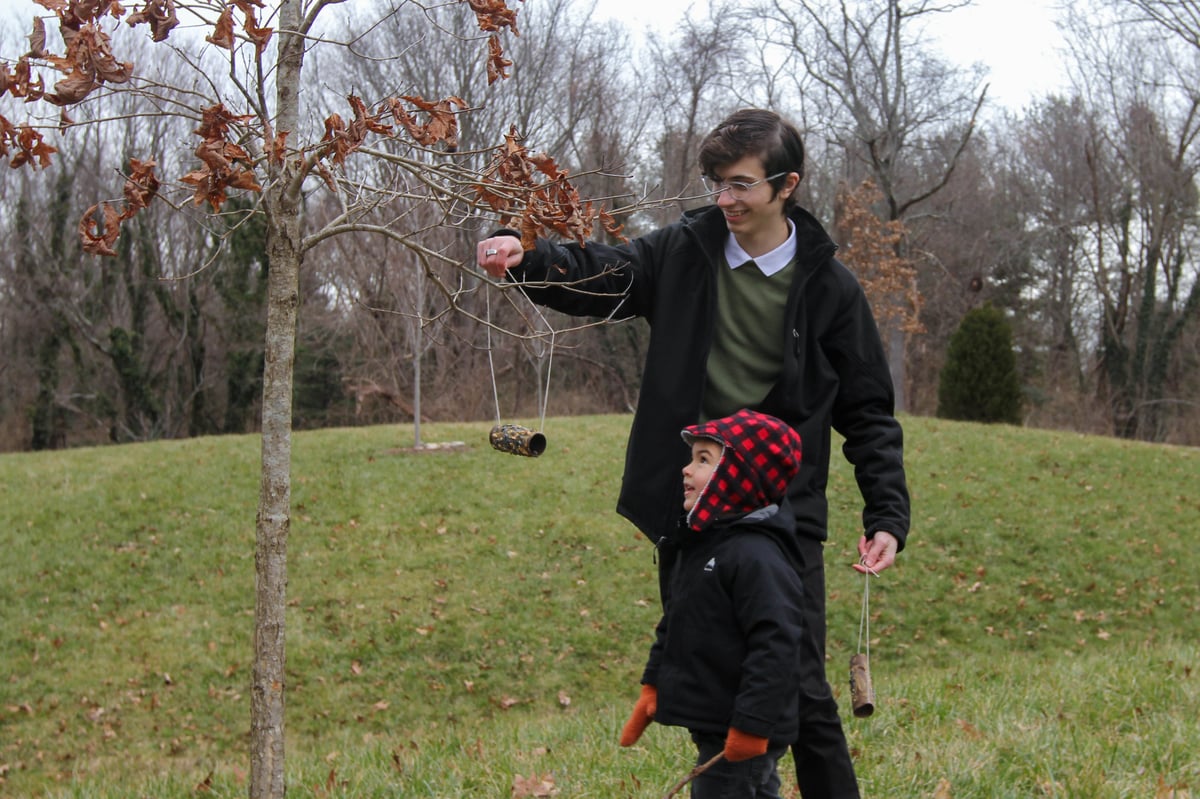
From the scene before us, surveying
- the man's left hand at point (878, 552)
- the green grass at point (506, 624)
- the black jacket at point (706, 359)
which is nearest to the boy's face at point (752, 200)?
the black jacket at point (706, 359)

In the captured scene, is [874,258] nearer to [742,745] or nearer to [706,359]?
[706,359]

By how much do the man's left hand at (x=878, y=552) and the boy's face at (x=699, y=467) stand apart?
0.52 meters

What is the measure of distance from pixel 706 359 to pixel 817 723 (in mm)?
1012

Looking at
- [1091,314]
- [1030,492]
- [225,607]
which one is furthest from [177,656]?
[1091,314]

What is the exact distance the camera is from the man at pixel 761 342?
9.39 ft

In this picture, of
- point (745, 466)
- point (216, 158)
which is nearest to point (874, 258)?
point (745, 466)

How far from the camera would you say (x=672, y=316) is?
3029 millimetres

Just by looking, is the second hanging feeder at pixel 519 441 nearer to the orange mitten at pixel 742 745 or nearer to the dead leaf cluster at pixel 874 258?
the orange mitten at pixel 742 745

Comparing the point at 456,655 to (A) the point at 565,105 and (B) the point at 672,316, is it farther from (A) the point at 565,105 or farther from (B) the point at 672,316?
(A) the point at 565,105

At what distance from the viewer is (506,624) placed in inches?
373

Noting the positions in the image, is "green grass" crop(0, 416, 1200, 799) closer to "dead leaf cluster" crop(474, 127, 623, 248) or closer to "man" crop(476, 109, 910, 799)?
"man" crop(476, 109, 910, 799)

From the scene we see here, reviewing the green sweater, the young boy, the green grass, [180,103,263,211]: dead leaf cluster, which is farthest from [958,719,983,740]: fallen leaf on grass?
[180,103,263,211]: dead leaf cluster

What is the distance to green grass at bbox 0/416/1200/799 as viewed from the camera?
13.8ft

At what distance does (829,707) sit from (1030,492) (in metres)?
11.5
